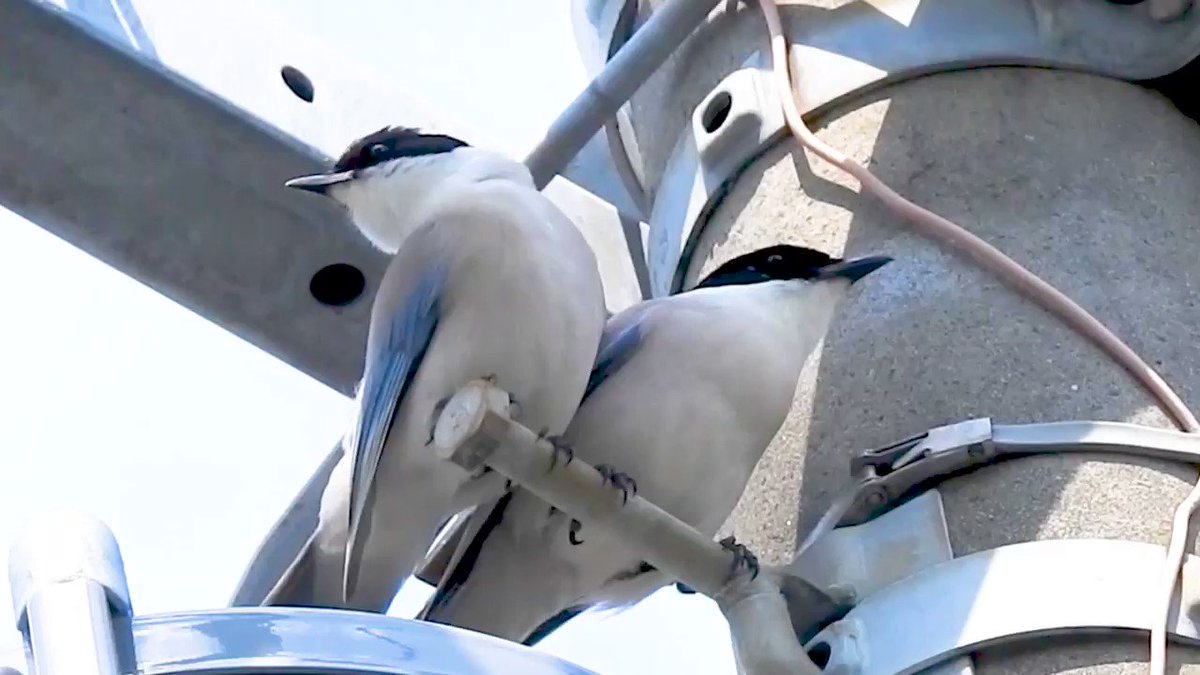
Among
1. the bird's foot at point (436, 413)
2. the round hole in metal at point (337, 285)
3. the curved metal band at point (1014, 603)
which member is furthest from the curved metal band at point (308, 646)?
the round hole in metal at point (337, 285)

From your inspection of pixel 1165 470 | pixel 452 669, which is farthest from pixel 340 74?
pixel 452 669

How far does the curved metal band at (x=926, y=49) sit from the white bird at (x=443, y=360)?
6.5 inches

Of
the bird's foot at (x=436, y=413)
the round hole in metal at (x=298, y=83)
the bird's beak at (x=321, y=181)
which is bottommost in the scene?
the bird's foot at (x=436, y=413)

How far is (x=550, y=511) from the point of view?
5.03ft

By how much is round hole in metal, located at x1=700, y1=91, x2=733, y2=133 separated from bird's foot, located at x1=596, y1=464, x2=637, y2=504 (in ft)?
1.02

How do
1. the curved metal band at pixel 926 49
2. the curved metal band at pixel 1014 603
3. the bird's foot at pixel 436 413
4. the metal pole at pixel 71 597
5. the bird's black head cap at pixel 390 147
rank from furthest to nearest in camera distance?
the bird's black head cap at pixel 390 147
the curved metal band at pixel 926 49
the bird's foot at pixel 436 413
the curved metal band at pixel 1014 603
the metal pole at pixel 71 597

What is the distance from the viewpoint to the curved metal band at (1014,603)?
124 cm

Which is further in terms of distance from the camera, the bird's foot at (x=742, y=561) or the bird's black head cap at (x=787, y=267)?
the bird's black head cap at (x=787, y=267)

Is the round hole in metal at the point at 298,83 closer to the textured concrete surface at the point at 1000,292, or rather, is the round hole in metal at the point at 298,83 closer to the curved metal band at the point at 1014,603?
the textured concrete surface at the point at 1000,292

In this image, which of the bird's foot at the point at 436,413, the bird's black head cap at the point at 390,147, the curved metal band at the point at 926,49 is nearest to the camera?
the bird's foot at the point at 436,413

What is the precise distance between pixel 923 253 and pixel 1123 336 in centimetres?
14

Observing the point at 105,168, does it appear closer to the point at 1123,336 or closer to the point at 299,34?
the point at 299,34

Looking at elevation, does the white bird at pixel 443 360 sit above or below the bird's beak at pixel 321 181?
below

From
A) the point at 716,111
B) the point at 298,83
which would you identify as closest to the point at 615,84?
the point at 716,111
